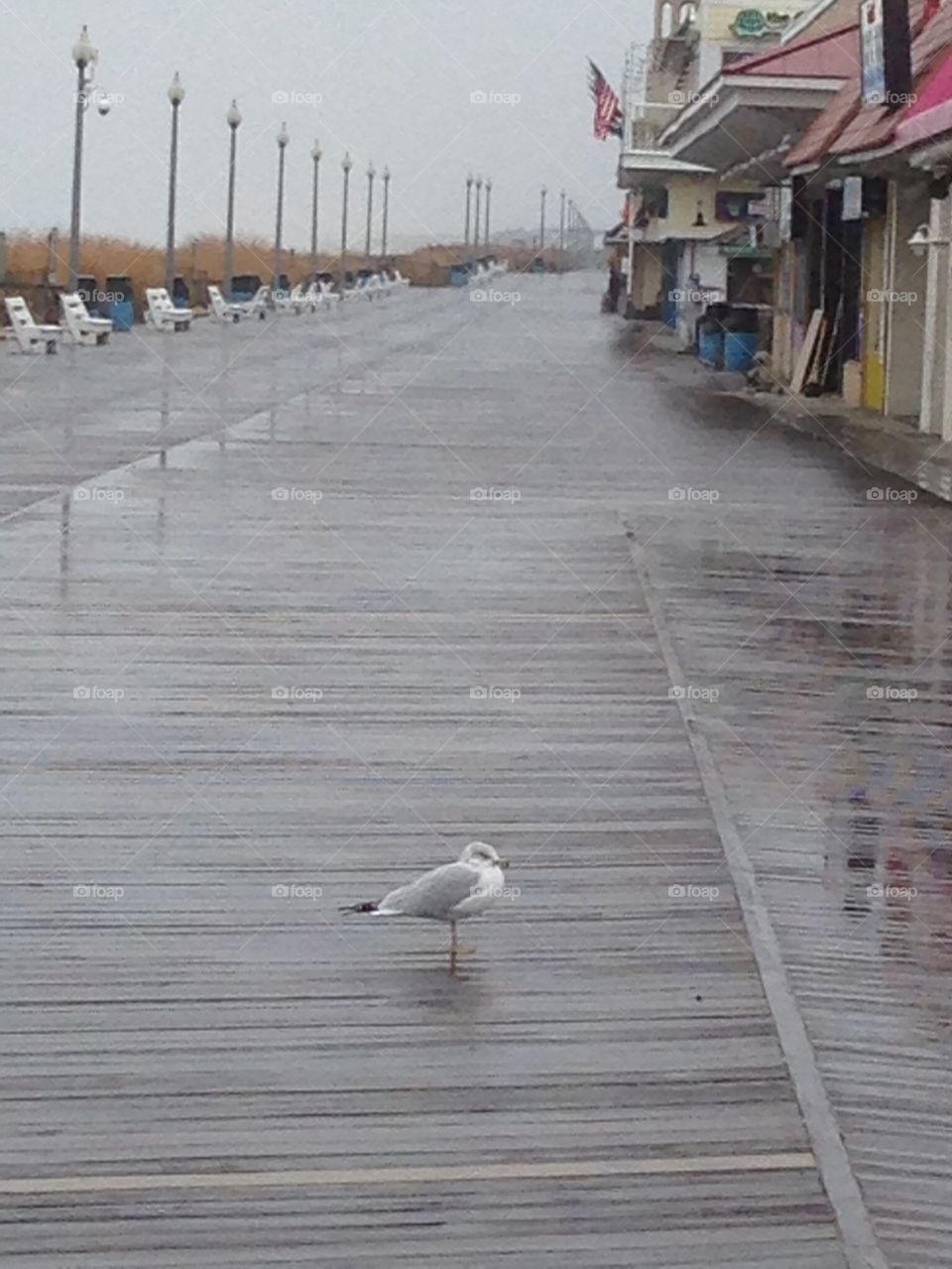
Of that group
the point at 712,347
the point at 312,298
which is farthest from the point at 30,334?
the point at 312,298

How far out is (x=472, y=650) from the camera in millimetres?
11188

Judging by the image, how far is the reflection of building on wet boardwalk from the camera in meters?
4.87

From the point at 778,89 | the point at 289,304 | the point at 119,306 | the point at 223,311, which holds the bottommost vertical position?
the point at 119,306

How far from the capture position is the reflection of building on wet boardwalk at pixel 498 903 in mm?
4867

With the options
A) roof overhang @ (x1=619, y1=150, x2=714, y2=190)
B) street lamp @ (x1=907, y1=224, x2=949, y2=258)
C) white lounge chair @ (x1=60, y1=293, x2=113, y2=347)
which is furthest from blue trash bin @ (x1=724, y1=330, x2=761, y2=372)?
street lamp @ (x1=907, y1=224, x2=949, y2=258)

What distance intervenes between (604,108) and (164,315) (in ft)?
47.8

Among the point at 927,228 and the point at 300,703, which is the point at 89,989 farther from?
the point at 927,228

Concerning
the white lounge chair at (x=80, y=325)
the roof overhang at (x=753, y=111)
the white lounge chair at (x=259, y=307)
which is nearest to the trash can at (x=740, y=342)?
the roof overhang at (x=753, y=111)

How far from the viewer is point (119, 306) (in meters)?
52.5

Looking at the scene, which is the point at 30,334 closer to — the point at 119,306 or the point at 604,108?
the point at 119,306

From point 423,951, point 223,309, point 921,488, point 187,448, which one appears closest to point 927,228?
point 921,488

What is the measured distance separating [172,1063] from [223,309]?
55.7m

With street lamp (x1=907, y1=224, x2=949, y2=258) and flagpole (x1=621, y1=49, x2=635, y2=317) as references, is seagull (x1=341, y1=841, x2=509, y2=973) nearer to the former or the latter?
street lamp (x1=907, y1=224, x2=949, y2=258)

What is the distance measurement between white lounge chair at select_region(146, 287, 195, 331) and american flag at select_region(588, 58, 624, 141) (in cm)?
1299
